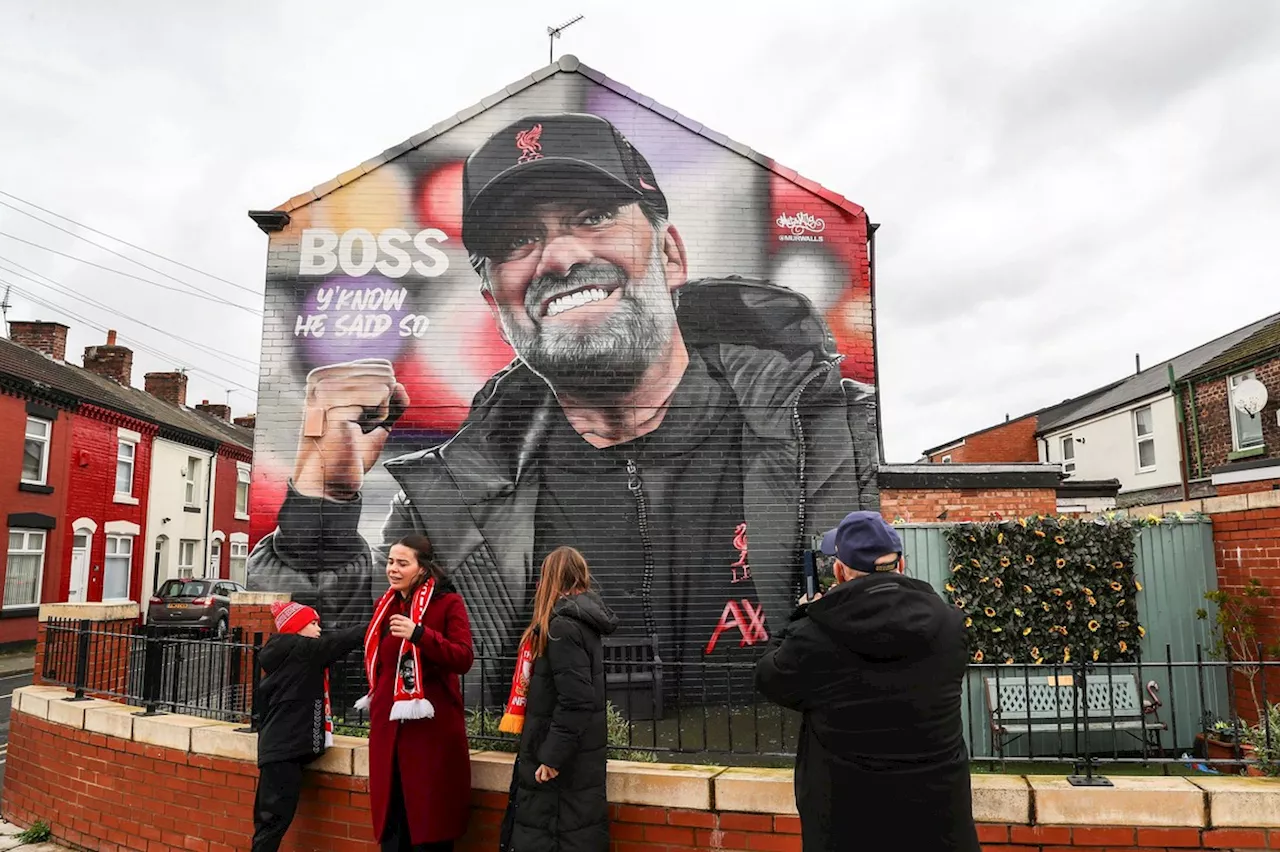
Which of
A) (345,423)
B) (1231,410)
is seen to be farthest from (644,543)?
(1231,410)

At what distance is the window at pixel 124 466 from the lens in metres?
23.9

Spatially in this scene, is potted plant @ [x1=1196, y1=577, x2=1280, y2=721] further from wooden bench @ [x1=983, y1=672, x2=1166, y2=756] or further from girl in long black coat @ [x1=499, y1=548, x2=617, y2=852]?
girl in long black coat @ [x1=499, y1=548, x2=617, y2=852]

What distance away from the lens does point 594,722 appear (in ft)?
11.5

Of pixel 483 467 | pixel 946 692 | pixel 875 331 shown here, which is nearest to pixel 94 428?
pixel 483 467

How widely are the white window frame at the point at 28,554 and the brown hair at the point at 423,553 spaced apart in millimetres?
20859

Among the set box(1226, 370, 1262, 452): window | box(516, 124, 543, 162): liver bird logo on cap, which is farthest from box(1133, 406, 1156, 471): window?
box(516, 124, 543, 162): liver bird logo on cap

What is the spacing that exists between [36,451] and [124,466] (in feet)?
12.7

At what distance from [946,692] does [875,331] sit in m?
8.37

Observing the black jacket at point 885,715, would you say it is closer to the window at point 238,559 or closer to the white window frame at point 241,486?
the white window frame at point 241,486

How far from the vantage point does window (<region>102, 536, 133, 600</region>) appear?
23469mm

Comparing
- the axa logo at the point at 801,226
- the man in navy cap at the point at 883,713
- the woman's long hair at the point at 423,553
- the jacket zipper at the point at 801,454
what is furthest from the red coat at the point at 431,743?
the axa logo at the point at 801,226

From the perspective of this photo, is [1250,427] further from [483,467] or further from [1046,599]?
[483,467]

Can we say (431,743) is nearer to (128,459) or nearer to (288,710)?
(288,710)

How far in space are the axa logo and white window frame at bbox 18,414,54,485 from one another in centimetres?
2040
